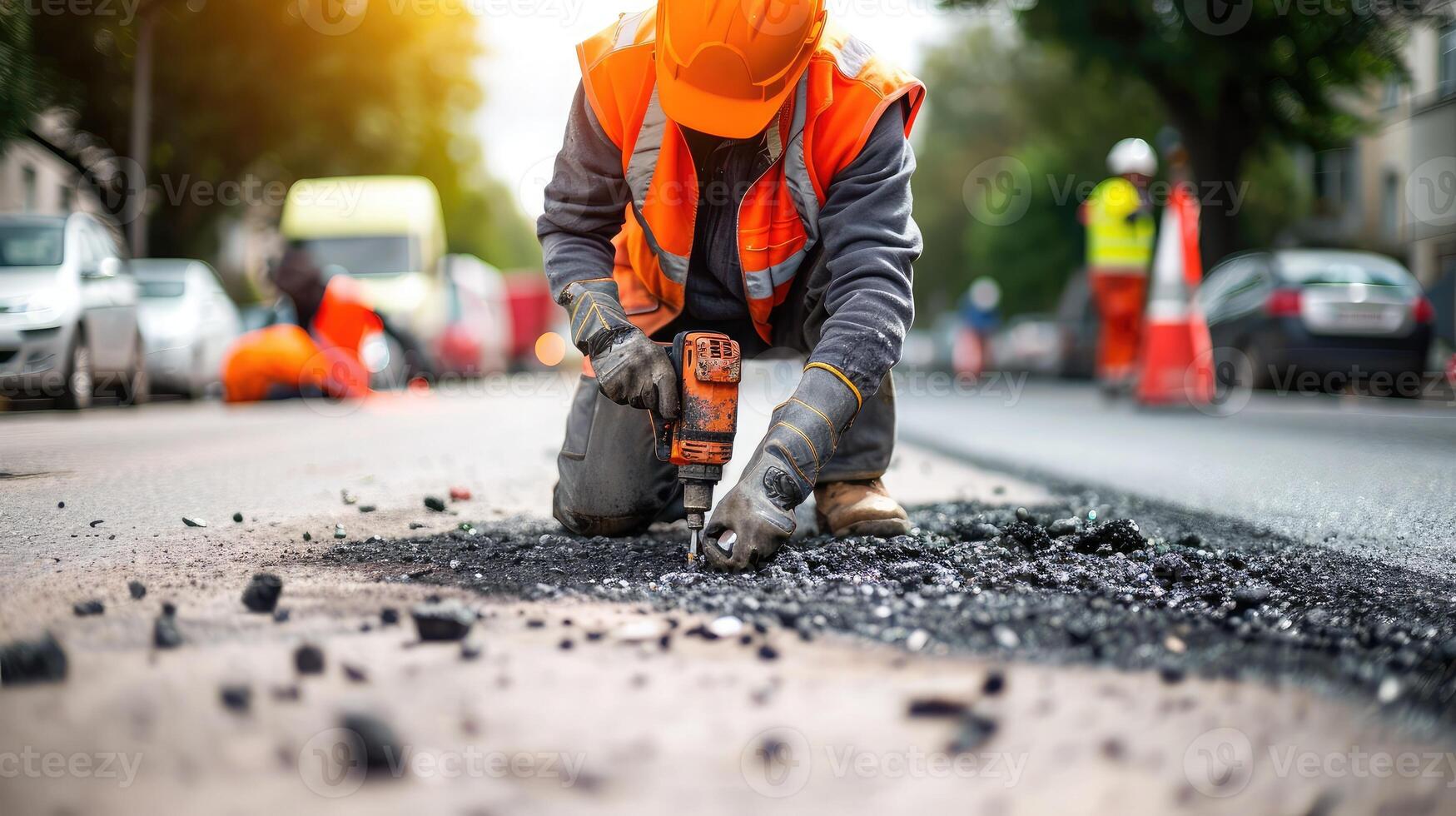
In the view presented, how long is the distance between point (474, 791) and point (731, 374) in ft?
4.59

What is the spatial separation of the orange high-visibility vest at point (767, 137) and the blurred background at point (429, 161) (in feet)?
10.7

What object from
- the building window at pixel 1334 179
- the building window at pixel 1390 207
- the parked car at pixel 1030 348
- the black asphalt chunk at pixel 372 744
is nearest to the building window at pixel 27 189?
the parked car at pixel 1030 348

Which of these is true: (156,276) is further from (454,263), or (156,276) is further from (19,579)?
(19,579)

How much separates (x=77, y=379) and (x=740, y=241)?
7413 mm

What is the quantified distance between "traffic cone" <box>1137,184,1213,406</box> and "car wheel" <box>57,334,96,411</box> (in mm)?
8162

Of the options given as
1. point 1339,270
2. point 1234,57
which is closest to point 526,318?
point 1234,57

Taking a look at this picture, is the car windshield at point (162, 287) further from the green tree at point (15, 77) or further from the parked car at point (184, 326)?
the green tree at point (15, 77)

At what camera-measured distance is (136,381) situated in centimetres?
982

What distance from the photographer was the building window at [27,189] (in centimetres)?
1867

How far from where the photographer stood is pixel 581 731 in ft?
4.91

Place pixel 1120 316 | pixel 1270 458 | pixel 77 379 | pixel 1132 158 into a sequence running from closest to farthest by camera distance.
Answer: pixel 1270 458 < pixel 77 379 < pixel 1132 158 < pixel 1120 316

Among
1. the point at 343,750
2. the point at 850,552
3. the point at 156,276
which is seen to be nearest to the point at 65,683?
the point at 343,750

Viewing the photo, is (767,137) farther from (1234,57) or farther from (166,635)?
(1234,57)

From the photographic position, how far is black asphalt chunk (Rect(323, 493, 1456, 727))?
182cm
